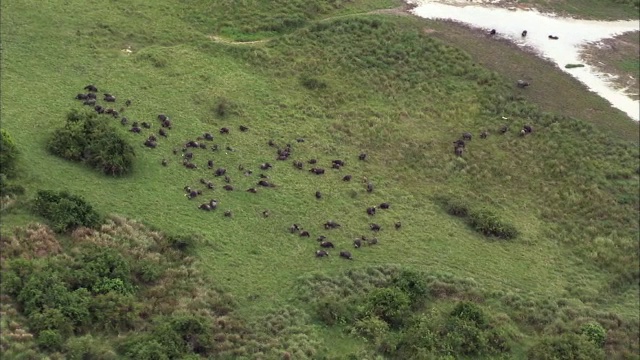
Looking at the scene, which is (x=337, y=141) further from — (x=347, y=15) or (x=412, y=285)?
(x=347, y=15)

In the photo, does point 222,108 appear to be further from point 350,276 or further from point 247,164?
point 350,276

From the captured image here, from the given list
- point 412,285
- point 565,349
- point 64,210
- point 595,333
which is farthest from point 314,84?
point 565,349

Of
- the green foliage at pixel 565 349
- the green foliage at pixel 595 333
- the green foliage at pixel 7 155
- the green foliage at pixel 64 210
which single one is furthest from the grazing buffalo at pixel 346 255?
the green foliage at pixel 7 155

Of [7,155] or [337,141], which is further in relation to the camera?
[337,141]

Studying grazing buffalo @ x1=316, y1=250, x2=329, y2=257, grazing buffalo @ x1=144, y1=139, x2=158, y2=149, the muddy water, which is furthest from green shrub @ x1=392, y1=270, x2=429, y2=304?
the muddy water

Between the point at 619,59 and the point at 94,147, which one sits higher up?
the point at 619,59

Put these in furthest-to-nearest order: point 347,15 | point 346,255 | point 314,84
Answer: point 347,15, point 314,84, point 346,255

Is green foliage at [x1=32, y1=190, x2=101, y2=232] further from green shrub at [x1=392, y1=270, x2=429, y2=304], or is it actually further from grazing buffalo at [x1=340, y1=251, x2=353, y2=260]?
green shrub at [x1=392, y1=270, x2=429, y2=304]

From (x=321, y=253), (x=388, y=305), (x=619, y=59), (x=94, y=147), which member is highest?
(x=619, y=59)
